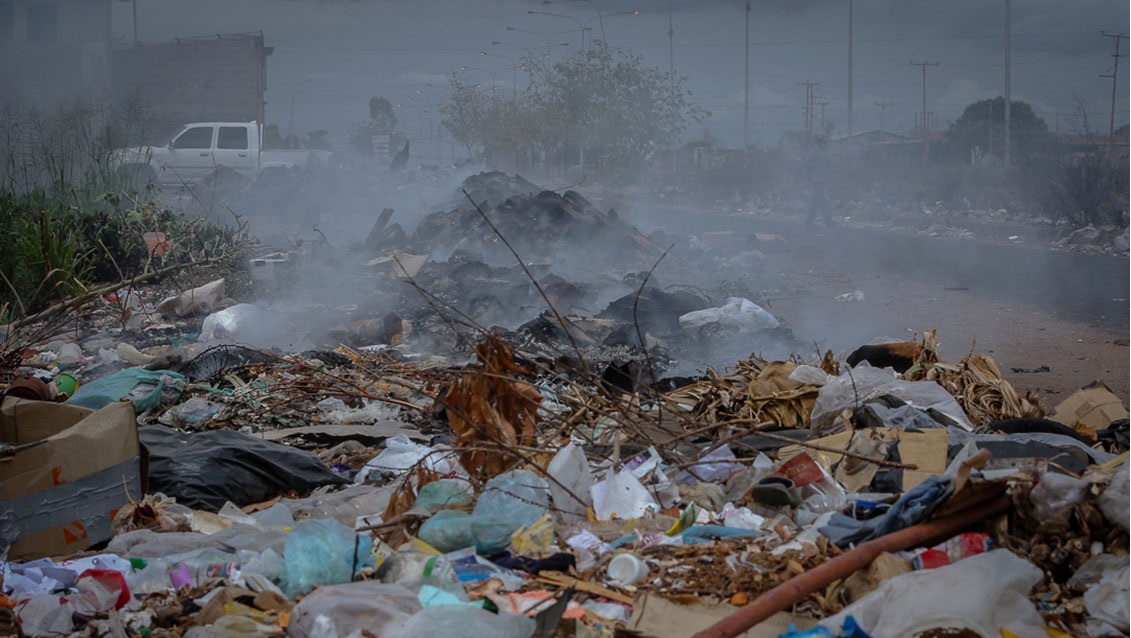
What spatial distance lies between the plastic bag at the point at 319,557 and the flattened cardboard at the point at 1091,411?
3437 millimetres

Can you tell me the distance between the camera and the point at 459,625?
2.41 metres

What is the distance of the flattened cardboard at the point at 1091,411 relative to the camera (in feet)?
15.4

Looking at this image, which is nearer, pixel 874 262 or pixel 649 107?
pixel 874 262

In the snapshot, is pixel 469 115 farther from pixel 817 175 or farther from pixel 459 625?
pixel 459 625

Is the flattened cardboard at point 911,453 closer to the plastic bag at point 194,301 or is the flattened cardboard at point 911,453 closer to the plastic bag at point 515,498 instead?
the plastic bag at point 515,498

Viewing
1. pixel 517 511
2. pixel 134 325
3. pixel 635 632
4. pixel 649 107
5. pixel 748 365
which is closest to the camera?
pixel 635 632

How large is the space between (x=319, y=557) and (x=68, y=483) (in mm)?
1239

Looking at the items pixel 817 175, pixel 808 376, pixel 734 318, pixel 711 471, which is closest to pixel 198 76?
pixel 817 175

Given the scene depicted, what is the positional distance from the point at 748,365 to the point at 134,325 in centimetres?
592

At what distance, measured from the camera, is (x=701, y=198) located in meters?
31.2

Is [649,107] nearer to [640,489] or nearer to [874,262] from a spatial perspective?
[874,262]

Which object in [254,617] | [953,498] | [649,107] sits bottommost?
[254,617]

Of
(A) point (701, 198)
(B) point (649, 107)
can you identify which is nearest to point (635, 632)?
(B) point (649, 107)

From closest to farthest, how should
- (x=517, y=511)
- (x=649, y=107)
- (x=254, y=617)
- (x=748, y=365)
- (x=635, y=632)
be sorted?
1. (x=635, y=632)
2. (x=254, y=617)
3. (x=517, y=511)
4. (x=748, y=365)
5. (x=649, y=107)
